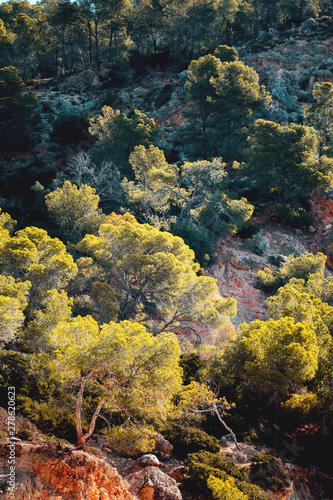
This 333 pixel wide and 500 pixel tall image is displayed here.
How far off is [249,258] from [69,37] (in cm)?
3846

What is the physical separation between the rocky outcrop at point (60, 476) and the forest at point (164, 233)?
0.77 meters

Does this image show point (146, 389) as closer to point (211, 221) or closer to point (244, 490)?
point (244, 490)

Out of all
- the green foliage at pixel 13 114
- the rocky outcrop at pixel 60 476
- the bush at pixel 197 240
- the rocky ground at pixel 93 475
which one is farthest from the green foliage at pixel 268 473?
the green foliage at pixel 13 114

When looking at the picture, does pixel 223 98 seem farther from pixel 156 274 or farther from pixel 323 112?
pixel 156 274

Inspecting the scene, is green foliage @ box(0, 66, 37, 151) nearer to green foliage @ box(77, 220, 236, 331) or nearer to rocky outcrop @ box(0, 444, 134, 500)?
green foliage @ box(77, 220, 236, 331)

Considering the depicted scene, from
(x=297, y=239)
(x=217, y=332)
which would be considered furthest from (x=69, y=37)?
(x=217, y=332)

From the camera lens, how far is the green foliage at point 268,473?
992cm

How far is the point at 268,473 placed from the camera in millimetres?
10102

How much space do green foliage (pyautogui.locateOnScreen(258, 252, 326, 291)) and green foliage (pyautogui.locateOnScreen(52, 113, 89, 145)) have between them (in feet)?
71.4

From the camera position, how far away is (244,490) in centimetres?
895

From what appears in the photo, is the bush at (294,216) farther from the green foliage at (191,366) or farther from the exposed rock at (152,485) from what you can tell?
the exposed rock at (152,485)

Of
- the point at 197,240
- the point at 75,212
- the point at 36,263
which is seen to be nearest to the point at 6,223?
the point at 75,212

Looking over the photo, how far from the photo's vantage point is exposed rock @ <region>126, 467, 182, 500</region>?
27.1ft

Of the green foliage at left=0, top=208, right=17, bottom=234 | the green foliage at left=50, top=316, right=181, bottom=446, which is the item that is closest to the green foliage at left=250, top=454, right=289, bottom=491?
the green foliage at left=50, top=316, right=181, bottom=446
